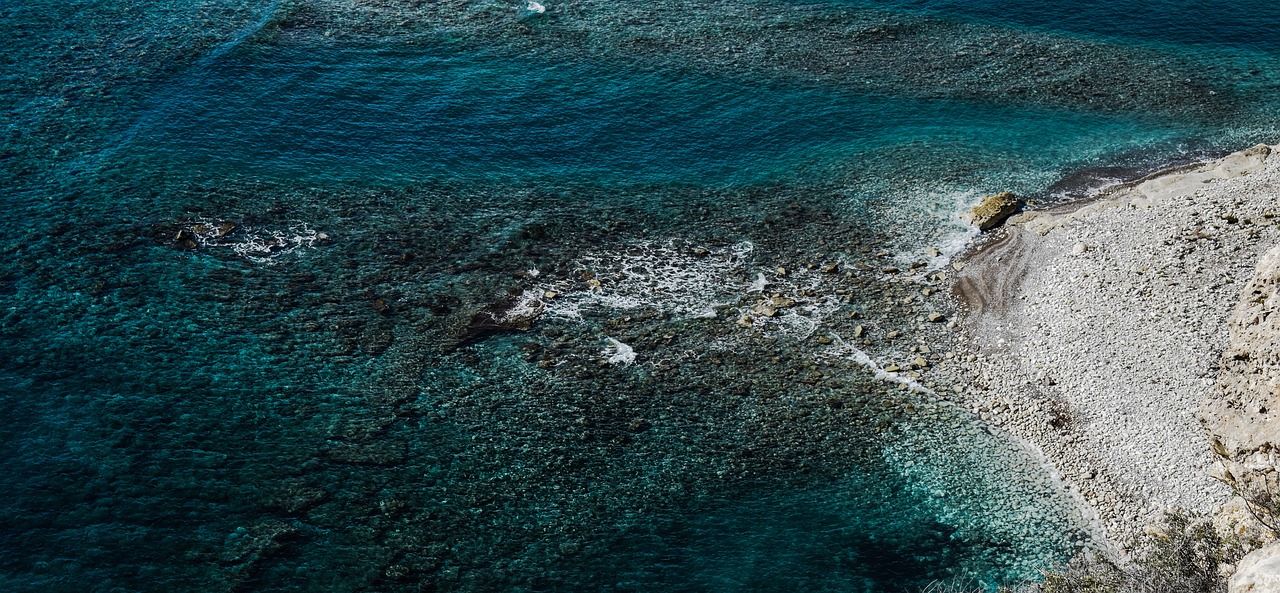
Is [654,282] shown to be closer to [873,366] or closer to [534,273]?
[534,273]

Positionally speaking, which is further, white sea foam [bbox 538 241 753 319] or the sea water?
white sea foam [bbox 538 241 753 319]

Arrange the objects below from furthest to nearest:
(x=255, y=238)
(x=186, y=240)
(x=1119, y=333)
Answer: (x=255, y=238)
(x=186, y=240)
(x=1119, y=333)

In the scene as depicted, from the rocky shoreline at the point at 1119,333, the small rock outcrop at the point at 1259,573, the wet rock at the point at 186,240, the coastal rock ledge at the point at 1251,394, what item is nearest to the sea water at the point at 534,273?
the wet rock at the point at 186,240

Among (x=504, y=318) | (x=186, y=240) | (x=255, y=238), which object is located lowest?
(x=504, y=318)

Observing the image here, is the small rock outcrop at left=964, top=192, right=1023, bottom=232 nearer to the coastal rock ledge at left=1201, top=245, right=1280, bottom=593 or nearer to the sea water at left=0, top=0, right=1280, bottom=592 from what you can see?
the sea water at left=0, top=0, right=1280, bottom=592

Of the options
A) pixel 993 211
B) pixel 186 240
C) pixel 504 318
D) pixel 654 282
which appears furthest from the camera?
pixel 993 211

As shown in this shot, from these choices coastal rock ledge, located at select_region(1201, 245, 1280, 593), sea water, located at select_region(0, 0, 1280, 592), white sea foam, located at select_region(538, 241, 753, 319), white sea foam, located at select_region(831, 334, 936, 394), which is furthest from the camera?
white sea foam, located at select_region(538, 241, 753, 319)

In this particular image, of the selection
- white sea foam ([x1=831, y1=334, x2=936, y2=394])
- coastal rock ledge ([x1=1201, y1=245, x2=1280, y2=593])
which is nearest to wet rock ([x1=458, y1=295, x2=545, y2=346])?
white sea foam ([x1=831, y1=334, x2=936, y2=394])

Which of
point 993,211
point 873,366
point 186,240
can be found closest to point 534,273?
point 873,366
